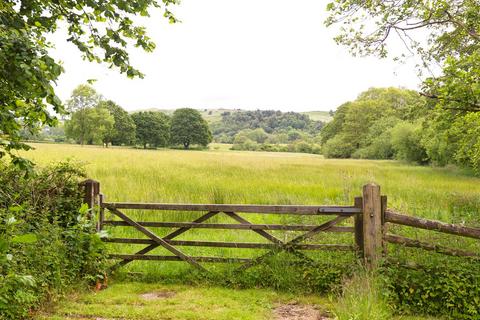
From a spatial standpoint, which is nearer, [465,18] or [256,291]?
[256,291]

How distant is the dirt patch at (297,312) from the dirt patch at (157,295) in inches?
68.4

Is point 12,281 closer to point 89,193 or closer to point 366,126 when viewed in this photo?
point 89,193

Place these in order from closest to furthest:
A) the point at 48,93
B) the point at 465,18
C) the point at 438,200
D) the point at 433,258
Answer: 1. the point at 48,93
2. the point at 433,258
3. the point at 465,18
4. the point at 438,200

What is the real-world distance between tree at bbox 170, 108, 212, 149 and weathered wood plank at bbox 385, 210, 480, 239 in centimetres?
9013

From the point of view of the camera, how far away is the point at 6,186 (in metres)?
5.95

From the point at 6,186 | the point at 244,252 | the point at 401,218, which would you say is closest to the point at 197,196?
the point at 244,252

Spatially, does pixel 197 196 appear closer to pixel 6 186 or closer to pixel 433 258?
pixel 6 186

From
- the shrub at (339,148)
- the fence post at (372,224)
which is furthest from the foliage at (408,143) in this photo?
the fence post at (372,224)

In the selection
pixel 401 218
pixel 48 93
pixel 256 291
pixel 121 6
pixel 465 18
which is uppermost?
pixel 465 18

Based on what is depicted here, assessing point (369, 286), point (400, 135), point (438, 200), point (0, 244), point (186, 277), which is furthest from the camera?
point (400, 135)

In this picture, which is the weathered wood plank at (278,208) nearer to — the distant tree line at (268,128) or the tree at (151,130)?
the tree at (151,130)

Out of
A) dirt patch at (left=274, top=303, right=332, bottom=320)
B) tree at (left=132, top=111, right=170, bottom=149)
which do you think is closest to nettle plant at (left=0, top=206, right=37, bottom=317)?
dirt patch at (left=274, top=303, right=332, bottom=320)

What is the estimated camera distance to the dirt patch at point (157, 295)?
228 inches

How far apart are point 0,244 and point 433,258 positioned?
5691mm
